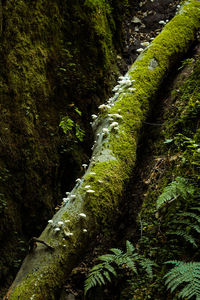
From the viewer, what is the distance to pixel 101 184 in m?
3.36

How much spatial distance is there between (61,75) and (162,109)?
96.8 inches

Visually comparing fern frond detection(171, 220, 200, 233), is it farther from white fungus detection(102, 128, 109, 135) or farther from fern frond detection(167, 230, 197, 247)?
white fungus detection(102, 128, 109, 135)

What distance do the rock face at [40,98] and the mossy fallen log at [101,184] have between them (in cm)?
123

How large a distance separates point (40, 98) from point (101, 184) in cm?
271

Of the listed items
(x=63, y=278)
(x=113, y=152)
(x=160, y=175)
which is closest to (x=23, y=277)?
(x=63, y=278)

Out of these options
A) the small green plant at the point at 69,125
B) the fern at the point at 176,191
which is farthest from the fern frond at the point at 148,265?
the small green plant at the point at 69,125

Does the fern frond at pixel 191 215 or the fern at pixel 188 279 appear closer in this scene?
the fern at pixel 188 279

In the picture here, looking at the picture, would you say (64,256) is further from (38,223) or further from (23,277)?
(38,223)

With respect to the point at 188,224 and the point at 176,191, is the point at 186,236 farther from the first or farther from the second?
the point at 176,191

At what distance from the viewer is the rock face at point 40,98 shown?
14.9 feet

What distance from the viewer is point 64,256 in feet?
9.66

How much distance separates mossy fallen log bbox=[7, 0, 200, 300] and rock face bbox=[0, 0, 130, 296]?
1225mm

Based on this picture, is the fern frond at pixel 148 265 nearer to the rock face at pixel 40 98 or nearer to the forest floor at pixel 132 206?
the forest floor at pixel 132 206

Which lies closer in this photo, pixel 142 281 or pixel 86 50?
pixel 142 281
